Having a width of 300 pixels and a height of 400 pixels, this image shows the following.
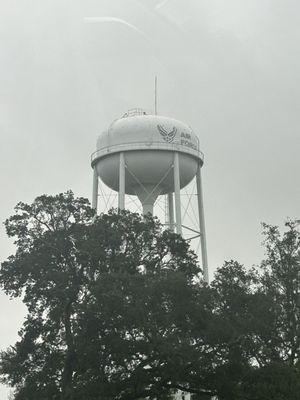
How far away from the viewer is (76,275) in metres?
28.4

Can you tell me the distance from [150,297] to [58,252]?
4826 mm

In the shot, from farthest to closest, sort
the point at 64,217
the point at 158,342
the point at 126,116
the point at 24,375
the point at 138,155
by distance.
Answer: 1. the point at 126,116
2. the point at 138,155
3. the point at 64,217
4. the point at 24,375
5. the point at 158,342

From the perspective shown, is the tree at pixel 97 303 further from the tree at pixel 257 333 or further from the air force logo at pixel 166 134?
the air force logo at pixel 166 134

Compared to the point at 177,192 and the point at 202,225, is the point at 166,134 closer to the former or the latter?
the point at 177,192

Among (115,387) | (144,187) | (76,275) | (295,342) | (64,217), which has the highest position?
(144,187)

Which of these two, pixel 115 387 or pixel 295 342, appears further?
pixel 295 342

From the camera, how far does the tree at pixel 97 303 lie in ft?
84.6

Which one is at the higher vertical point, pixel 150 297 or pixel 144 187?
pixel 144 187

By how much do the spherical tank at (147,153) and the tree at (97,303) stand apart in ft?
30.9

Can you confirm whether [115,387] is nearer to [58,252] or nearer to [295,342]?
[58,252]

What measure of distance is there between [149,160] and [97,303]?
1528 cm

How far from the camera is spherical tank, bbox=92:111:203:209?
130 feet

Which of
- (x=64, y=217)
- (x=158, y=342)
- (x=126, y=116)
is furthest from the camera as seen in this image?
(x=126, y=116)

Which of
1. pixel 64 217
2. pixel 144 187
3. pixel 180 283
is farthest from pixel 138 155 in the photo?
pixel 180 283
